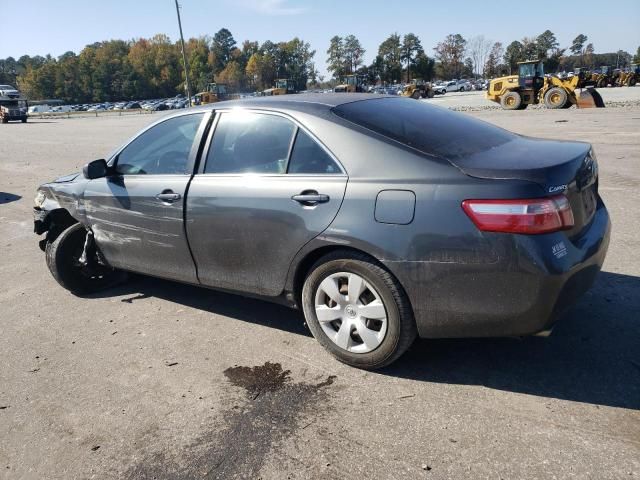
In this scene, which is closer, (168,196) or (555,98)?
(168,196)

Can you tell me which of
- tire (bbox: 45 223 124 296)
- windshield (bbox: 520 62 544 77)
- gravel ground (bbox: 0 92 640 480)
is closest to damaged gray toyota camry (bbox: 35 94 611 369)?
gravel ground (bbox: 0 92 640 480)

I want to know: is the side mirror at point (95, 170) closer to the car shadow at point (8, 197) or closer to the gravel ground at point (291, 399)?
the gravel ground at point (291, 399)

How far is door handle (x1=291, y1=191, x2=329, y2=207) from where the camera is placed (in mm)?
3077

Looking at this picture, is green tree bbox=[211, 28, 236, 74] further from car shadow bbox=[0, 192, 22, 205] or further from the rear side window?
the rear side window

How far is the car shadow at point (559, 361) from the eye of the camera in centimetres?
287

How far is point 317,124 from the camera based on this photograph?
10.7 ft

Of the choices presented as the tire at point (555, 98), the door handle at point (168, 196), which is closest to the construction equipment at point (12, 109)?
the tire at point (555, 98)

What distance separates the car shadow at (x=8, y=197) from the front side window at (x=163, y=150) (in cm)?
675

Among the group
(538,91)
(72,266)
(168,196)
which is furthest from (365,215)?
(538,91)

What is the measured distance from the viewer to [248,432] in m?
2.73

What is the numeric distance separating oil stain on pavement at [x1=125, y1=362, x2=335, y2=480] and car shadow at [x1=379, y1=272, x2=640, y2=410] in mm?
622

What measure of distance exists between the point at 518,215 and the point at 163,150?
9.08 ft

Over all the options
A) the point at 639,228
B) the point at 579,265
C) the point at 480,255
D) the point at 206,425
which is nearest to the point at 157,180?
the point at 206,425

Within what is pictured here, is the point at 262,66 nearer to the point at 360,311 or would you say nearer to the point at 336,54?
the point at 336,54
